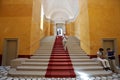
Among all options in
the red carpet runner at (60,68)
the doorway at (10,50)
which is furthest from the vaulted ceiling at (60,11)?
the red carpet runner at (60,68)

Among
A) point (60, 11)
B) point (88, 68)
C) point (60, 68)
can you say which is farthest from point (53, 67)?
point (60, 11)

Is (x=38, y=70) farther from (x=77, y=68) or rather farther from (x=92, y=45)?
(x=92, y=45)

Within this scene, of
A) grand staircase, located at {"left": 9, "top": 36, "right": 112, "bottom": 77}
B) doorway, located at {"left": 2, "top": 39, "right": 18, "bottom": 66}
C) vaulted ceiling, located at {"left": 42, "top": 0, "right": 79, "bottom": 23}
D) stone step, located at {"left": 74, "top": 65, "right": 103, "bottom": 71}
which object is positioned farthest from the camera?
vaulted ceiling, located at {"left": 42, "top": 0, "right": 79, "bottom": 23}

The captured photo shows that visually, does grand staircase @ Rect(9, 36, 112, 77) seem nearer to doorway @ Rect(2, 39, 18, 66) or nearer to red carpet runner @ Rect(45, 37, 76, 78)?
red carpet runner @ Rect(45, 37, 76, 78)

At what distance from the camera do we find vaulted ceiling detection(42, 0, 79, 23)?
55.0ft

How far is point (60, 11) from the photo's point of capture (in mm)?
19859

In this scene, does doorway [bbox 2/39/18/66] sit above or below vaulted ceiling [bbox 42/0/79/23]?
below

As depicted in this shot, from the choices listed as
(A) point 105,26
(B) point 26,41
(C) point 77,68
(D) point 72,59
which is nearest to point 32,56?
(B) point 26,41

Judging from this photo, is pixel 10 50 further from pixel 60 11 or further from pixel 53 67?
pixel 60 11

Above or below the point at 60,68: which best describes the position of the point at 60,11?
above

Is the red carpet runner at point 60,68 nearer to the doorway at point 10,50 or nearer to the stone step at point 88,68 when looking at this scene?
the stone step at point 88,68

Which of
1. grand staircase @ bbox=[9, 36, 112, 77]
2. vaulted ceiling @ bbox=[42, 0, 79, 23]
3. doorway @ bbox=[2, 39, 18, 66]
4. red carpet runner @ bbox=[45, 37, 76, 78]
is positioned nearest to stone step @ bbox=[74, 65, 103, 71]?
grand staircase @ bbox=[9, 36, 112, 77]

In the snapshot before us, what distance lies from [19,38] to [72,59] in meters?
3.57

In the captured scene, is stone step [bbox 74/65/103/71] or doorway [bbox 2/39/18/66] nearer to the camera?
stone step [bbox 74/65/103/71]
